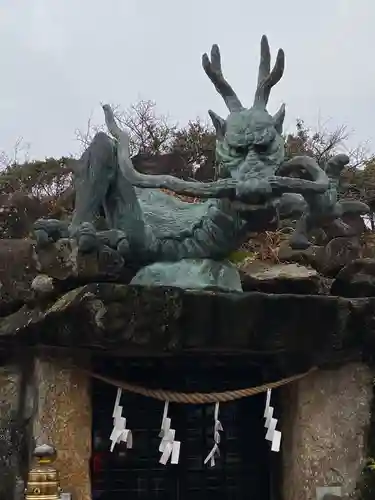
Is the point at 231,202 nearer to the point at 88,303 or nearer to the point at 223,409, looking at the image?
the point at 88,303

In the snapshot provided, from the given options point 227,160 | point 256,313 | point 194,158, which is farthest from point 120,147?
point 194,158

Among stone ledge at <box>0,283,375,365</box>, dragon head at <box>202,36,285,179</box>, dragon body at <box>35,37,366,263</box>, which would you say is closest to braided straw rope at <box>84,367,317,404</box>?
stone ledge at <box>0,283,375,365</box>

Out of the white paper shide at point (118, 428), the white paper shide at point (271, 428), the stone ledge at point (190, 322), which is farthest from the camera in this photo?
the white paper shide at point (271, 428)

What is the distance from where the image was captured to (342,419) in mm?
5391

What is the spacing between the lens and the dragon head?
16.9ft

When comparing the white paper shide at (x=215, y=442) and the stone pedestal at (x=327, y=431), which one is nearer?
the white paper shide at (x=215, y=442)

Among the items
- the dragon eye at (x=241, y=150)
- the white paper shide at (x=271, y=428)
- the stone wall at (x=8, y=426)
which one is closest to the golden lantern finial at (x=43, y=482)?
the stone wall at (x=8, y=426)

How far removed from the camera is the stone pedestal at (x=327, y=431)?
5.30 metres

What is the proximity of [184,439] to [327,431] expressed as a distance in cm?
106

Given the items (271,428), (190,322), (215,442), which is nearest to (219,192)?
(190,322)

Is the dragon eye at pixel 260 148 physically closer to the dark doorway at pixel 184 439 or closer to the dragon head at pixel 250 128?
the dragon head at pixel 250 128

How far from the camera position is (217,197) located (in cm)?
507

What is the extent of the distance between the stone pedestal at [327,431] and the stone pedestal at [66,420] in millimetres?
1449

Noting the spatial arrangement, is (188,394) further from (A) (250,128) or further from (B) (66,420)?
(A) (250,128)
